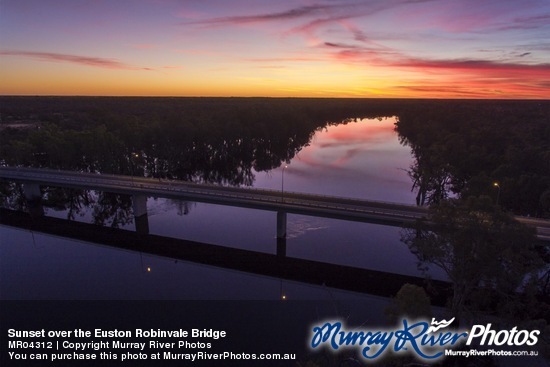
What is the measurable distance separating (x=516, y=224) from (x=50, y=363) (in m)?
38.1

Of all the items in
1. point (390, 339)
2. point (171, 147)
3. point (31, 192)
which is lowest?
point (31, 192)

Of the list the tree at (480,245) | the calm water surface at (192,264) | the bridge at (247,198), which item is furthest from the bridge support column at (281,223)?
the tree at (480,245)

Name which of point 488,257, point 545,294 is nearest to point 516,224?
point 488,257

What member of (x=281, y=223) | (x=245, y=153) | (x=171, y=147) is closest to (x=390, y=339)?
(x=281, y=223)

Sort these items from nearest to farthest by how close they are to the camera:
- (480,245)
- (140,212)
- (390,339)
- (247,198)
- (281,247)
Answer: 1. (390,339)
2. (480,245)
3. (281,247)
4. (247,198)
5. (140,212)

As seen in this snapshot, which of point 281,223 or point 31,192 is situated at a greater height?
point 281,223

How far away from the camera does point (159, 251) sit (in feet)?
177

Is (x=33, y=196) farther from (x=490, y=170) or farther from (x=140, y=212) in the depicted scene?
(x=490, y=170)

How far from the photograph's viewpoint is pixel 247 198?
57.0 meters

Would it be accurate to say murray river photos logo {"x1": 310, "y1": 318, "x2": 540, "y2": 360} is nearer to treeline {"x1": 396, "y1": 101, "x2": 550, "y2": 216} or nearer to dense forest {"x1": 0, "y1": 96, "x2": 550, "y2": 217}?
treeline {"x1": 396, "y1": 101, "x2": 550, "y2": 216}

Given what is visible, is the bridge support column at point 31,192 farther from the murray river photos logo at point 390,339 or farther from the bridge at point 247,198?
the murray river photos logo at point 390,339

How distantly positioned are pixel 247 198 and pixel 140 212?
71.2ft

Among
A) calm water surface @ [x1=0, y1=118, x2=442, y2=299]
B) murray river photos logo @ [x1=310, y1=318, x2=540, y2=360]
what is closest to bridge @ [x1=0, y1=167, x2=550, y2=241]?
calm water surface @ [x1=0, y1=118, x2=442, y2=299]

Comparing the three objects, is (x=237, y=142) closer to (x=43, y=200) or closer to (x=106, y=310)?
(x=43, y=200)
